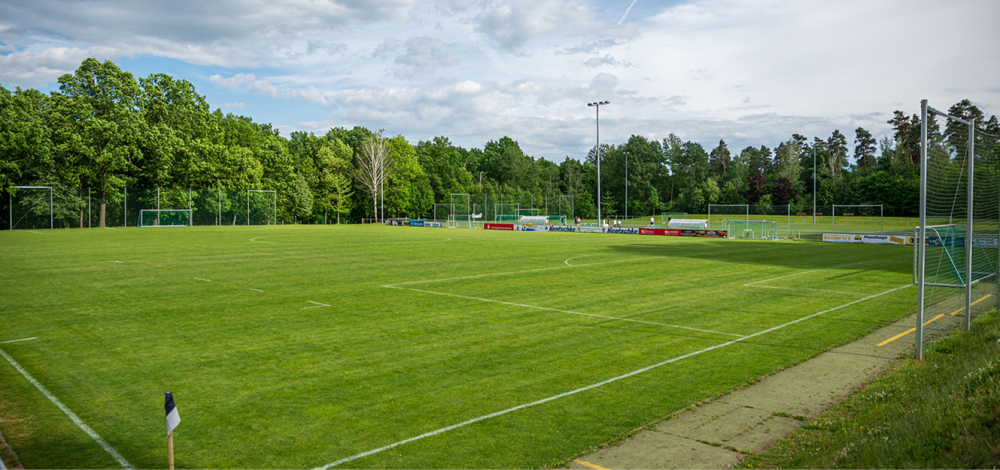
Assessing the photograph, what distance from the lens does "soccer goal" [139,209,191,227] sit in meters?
59.7

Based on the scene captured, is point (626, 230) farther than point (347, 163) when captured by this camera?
No

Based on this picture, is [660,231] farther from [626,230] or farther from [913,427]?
[913,427]

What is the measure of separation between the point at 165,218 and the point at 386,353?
60849 millimetres

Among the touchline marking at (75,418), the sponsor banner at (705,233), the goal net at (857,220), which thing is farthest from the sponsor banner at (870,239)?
the touchline marking at (75,418)

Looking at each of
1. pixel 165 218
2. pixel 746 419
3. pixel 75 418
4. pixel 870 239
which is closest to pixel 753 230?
pixel 870 239

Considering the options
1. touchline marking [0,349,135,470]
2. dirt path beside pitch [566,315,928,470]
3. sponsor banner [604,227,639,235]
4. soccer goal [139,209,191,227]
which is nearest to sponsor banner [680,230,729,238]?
sponsor banner [604,227,639,235]

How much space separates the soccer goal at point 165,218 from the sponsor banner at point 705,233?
50313 mm

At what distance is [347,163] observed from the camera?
305 feet

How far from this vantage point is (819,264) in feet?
80.3

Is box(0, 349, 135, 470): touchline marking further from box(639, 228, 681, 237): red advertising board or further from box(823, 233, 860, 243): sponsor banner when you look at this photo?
box(639, 228, 681, 237): red advertising board

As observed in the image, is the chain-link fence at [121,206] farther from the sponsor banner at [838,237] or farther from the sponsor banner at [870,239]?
the sponsor banner at [870,239]

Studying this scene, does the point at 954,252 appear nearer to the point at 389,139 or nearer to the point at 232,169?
the point at 232,169

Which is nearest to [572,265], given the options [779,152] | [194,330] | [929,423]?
[194,330]

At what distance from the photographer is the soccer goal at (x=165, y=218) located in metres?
59.7
